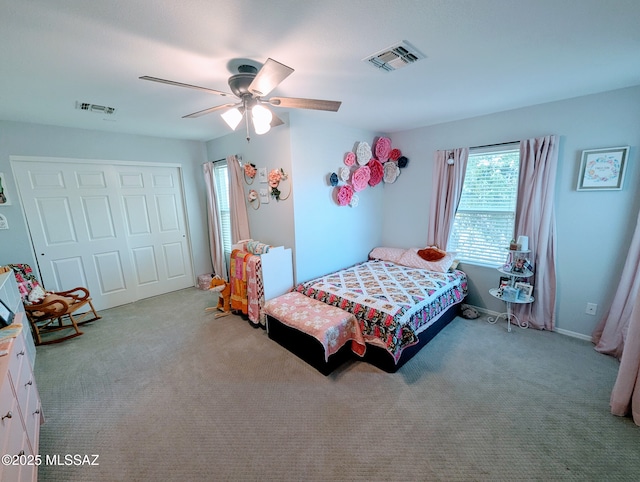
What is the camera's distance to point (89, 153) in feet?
10.5

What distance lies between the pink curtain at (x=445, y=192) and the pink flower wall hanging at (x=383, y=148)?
2.27ft

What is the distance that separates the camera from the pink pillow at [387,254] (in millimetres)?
3695

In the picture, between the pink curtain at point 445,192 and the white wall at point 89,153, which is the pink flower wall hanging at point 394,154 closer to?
the pink curtain at point 445,192

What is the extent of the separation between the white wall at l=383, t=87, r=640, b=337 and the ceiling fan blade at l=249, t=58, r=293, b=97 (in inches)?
105

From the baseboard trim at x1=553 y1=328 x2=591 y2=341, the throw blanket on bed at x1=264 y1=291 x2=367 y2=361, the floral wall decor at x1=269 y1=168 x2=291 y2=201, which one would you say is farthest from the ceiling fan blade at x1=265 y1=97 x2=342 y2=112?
the baseboard trim at x1=553 y1=328 x2=591 y2=341

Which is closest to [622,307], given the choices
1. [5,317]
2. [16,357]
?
[16,357]

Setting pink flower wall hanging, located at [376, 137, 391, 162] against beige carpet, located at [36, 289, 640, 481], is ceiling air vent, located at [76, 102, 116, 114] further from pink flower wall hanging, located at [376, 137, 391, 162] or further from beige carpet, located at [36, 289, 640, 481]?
pink flower wall hanging, located at [376, 137, 391, 162]

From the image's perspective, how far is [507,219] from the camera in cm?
292

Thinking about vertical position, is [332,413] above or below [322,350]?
below

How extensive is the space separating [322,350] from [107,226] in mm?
3434

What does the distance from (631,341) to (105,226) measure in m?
5.34

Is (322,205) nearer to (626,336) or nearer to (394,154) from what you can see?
(394,154)

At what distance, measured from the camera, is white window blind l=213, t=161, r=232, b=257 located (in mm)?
3941

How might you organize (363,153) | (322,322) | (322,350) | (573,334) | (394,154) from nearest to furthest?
(322,350) < (322,322) < (573,334) < (363,153) < (394,154)
